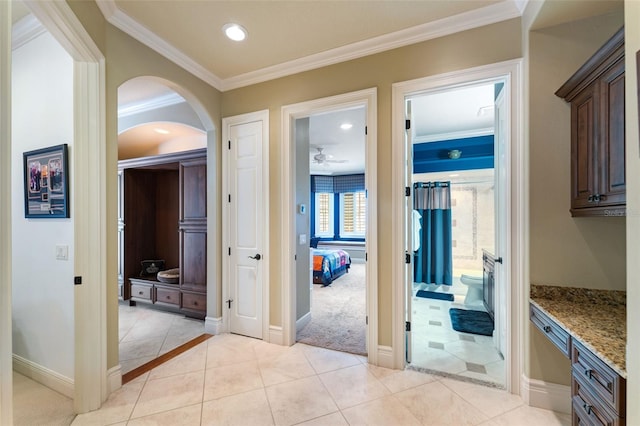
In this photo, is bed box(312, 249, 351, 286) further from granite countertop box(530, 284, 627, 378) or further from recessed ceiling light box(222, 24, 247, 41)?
recessed ceiling light box(222, 24, 247, 41)

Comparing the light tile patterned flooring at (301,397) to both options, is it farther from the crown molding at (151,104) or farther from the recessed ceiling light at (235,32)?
the crown molding at (151,104)

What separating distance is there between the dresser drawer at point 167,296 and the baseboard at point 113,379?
154 centimetres

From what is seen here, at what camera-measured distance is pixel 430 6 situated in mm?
1935

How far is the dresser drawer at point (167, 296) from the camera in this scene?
3531 millimetres

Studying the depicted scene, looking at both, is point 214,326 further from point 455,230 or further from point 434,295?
point 455,230

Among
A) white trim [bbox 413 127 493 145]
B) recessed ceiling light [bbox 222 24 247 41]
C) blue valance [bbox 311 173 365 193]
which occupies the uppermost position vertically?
recessed ceiling light [bbox 222 24 247 41]

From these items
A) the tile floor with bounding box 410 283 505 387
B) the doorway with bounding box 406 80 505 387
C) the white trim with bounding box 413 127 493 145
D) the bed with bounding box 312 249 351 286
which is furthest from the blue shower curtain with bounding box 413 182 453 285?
the bed with bounding box 312 249 351 286

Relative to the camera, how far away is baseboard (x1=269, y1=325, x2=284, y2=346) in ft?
8.96

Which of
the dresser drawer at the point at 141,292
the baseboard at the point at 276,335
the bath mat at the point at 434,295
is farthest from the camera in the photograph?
the bath mat at the point at 434,295

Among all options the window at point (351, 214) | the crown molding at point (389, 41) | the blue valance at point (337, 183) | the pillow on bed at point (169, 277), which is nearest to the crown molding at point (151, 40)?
the crown molding at point (389, 41)

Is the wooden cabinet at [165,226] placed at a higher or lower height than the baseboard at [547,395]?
higher

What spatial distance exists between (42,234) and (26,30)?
158 cm

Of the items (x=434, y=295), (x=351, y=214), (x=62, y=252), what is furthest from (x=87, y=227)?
(x=351, y=214)

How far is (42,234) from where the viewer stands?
6.72 feet
